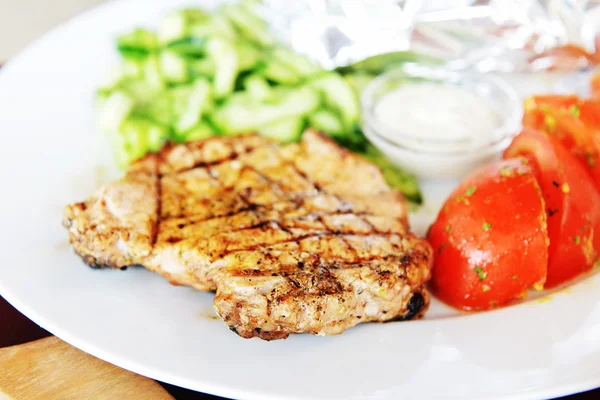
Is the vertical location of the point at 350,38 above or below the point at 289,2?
below

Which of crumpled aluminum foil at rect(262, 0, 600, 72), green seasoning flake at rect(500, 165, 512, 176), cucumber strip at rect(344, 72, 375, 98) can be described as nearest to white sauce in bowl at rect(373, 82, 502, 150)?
cucumber strip at rect(344, 72, 375, 98)

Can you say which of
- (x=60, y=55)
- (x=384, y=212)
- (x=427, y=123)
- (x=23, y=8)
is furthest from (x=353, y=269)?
(x=23, y=8)

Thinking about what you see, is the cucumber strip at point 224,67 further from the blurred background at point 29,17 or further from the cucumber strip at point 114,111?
the blurred background at point 29,17

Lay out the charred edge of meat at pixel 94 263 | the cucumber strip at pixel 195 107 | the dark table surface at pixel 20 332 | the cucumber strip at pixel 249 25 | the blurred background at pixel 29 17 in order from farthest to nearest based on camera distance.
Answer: the blurred background at pixel 29 17 → the cucumber strip at pixel 249 25 → the cucumber strip at pixel 195 107 → the charred edge of meat at pixel 94 263 → the dark table surface at pixel 20 332

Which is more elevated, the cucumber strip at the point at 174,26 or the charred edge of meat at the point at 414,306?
the cucumber strip at the point at 174,26

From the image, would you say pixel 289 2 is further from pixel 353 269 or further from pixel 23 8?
pixel 23 8

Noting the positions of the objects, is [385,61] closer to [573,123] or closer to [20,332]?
[573,123]

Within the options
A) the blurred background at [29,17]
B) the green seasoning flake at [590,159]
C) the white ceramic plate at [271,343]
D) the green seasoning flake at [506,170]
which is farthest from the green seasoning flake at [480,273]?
the blurred background at [29,17]
